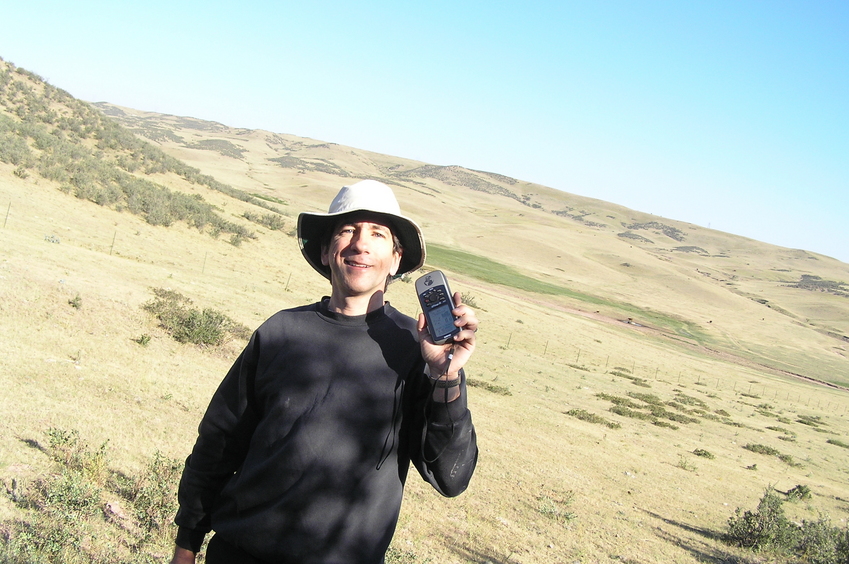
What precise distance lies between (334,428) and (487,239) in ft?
289

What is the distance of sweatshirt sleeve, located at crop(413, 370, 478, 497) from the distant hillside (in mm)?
26094

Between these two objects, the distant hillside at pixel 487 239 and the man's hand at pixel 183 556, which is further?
the distant hillside at pixel 487 239

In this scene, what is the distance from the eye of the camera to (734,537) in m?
9.05

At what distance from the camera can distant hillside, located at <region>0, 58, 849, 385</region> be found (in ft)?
92.5

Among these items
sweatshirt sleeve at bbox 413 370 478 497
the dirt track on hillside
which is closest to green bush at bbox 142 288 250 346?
sweatshirt sleeve at bbox 413 370 478 497

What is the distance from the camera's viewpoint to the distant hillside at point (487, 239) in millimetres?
28203

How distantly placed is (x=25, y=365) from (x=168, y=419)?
208 cm

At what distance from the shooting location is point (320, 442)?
85.9 inches

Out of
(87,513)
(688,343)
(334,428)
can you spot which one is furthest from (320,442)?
(688,343)

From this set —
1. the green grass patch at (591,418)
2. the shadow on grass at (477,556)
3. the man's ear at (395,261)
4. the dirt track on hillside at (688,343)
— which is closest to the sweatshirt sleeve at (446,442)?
the man's ear at (395,261)

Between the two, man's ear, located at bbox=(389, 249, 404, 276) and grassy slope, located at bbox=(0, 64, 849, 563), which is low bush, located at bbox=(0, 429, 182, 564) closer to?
grassy slope, located at bbox=(0, 64, 849, 563)

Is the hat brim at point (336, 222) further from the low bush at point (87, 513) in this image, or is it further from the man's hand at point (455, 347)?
the low bush at point (87, 513)

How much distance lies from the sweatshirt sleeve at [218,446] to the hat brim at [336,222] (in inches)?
24.6

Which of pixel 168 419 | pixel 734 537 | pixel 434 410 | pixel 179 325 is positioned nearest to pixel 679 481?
pixel 734 537
